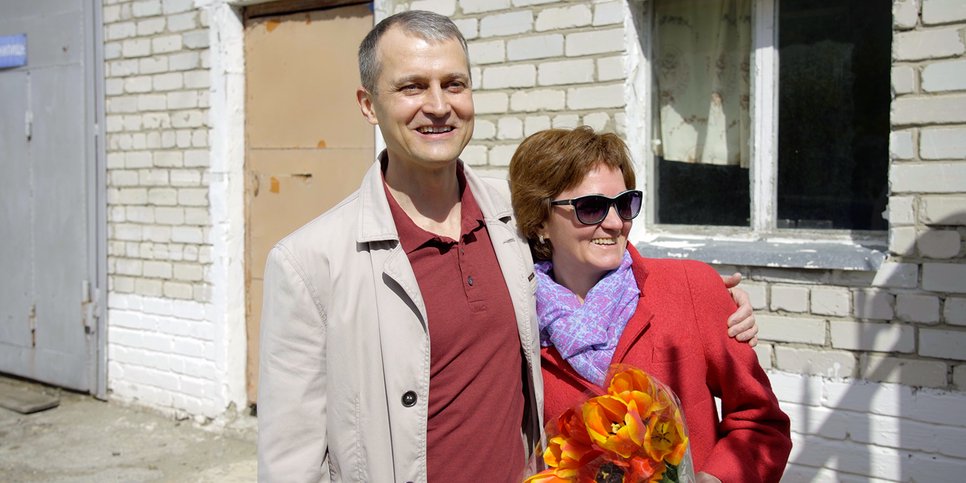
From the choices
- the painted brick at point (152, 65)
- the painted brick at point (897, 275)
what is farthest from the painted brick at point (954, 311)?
the painted brick at point (152, 65)

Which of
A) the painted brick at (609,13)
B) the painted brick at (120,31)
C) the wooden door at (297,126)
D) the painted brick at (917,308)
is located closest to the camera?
the painted brick at (917,308)

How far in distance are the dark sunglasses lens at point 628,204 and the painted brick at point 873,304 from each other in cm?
164

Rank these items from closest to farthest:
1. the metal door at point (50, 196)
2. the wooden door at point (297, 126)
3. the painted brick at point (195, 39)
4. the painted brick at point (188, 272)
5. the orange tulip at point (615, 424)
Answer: the orange tulip at point (615, 424), the wooden door at point (297, 126), the painted brick at point (195, 39), the painted brick at point (188, 272), the metal door at point (50, 196)

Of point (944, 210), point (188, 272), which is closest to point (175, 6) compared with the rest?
point (188, 272)

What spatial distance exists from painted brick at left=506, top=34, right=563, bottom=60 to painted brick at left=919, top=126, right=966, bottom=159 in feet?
5.17

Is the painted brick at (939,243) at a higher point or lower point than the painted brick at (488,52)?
lower

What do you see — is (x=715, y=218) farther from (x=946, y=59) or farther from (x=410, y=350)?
(x=410, y=350)

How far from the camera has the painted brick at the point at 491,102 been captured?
397cm

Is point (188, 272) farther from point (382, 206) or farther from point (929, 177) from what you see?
point (929, 177)

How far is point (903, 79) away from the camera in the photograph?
299 cm

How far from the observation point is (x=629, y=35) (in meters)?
3.62

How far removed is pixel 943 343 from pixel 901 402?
27 centimetres

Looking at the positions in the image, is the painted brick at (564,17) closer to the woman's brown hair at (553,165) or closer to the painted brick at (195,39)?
the woman's brown hair at (553,165)

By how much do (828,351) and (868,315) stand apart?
210mm
